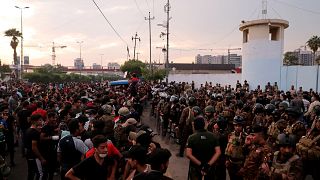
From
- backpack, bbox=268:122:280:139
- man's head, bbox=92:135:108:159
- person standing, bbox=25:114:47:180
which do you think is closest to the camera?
man's head, bbox=92:135:108:159

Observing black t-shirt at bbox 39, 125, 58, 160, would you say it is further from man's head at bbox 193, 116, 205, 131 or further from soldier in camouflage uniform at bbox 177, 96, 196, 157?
soldier in camouflage uniform at bbox 177, 96, 196, 157

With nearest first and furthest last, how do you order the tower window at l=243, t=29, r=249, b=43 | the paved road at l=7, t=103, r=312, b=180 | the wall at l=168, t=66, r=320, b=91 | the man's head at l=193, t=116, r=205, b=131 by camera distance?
the man's head at l=193, t=116, r=205, b=131, the paved road at l=7, t=103, r=312, b=180, the wall at l=168, t=66, r=320, b=91, the tower window at l=243, t=29, r=249, b=43

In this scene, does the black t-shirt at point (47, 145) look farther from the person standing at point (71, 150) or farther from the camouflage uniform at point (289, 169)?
the camouflage uniform at point (289, 169)

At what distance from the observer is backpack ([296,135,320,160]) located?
22.2 feet

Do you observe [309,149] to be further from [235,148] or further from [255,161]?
[255,161]

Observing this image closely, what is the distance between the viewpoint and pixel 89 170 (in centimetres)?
476

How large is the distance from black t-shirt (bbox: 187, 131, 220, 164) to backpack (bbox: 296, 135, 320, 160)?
6.06 ft

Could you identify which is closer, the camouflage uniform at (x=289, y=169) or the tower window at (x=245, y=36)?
the camouflage uniform at (x=289, y=169)

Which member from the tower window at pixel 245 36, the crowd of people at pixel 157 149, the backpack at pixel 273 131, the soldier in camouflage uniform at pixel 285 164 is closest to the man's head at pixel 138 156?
the crowd of people at pixel 157 149

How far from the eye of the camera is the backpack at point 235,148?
6.53 m

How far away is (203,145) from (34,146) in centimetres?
339

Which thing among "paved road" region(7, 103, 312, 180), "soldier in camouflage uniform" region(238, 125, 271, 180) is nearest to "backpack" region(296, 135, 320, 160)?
"soldier in camouflage uniform" region(238, 125, 271, 180)

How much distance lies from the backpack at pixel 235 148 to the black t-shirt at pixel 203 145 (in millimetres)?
465

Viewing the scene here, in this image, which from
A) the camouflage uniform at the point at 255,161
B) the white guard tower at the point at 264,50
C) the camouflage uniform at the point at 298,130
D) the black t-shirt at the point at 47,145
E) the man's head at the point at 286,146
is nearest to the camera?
the man's head at the point at 286,146
